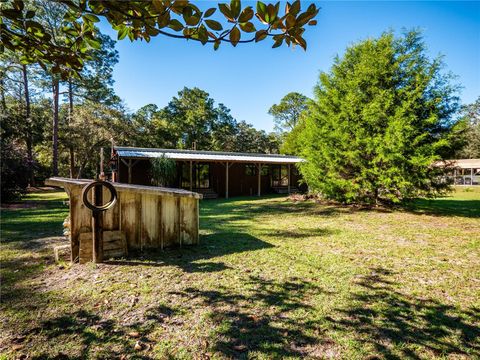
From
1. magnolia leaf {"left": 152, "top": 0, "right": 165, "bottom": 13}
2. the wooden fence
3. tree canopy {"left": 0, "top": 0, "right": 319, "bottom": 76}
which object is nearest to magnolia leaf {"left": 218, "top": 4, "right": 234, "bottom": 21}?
tree canopy {"left": 0, "top": 0, "right": 319, "bottom": 76}

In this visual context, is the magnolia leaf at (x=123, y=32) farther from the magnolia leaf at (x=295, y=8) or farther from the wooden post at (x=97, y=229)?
the wooden post at (x=97, y=229)

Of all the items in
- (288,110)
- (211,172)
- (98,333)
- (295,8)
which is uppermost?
(288,110)

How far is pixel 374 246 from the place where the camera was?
18.7 feet

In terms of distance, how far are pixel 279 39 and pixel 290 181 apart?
20.6 meters

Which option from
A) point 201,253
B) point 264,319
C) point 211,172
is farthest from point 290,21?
point 211,172

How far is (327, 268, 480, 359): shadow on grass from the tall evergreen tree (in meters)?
7.19

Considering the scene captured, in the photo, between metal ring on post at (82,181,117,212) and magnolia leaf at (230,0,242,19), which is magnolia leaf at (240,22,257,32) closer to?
magnolia leaf at (230,0,242,19)

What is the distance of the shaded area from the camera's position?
238cm

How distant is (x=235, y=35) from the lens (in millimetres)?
1514

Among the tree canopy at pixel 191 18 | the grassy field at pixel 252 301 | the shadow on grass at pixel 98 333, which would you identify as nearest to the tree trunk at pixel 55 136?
the grassy field at pixel 252 301

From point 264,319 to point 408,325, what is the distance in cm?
150

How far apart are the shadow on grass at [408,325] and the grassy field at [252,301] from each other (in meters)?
0.01

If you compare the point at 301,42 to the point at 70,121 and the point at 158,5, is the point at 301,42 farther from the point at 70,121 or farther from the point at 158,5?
the point at 70,121

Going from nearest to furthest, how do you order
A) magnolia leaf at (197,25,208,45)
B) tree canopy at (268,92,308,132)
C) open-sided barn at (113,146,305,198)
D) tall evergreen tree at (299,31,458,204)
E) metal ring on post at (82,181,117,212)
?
magnolia leaf at (197,25,208,45)
metal ring on post at (82,181,117,212)
tall evergreen tree at (299,31,458,204)
open-sided barn at (113,146,305,198)
tree canopy at (268,92,308,132)
